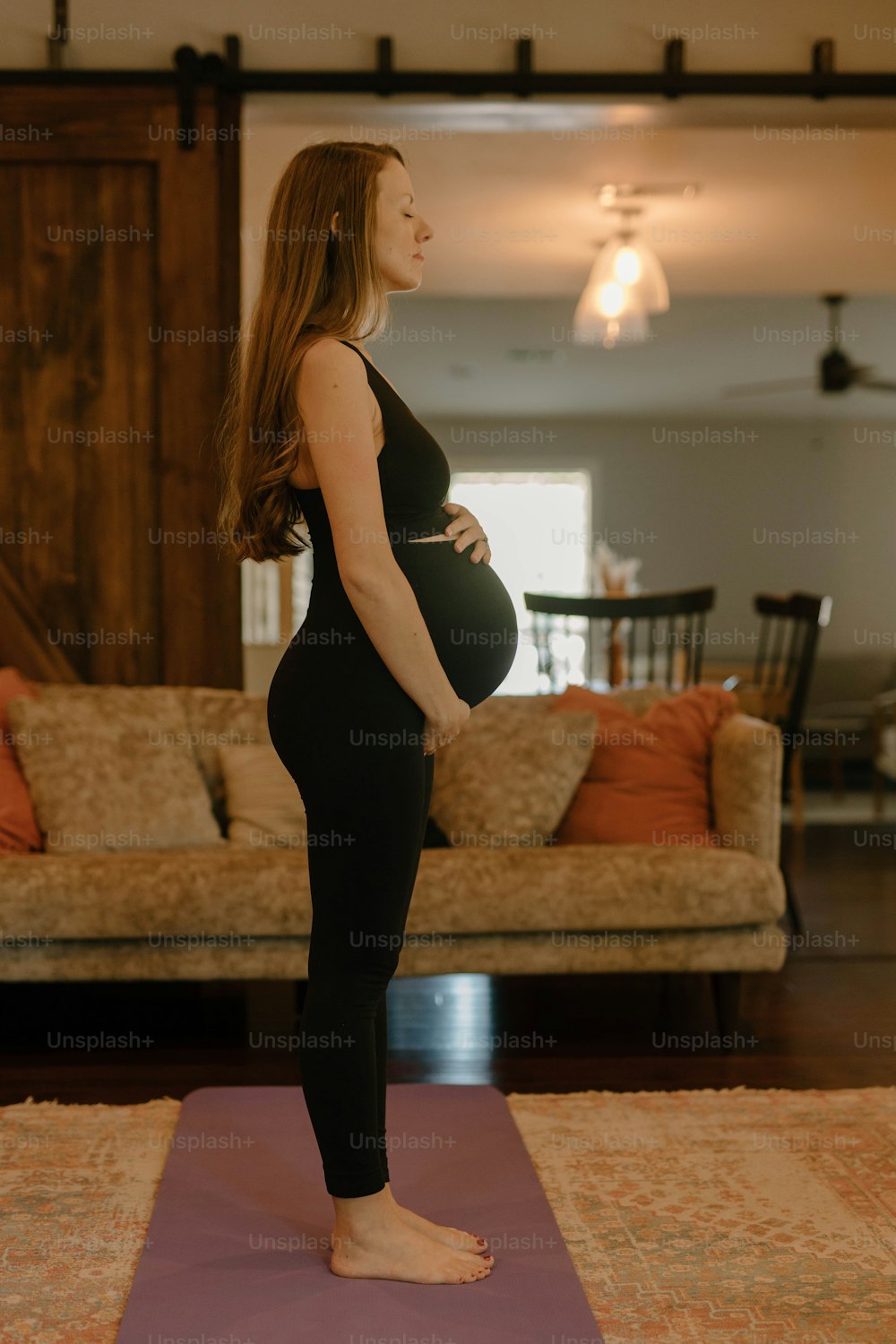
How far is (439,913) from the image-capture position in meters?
2.68

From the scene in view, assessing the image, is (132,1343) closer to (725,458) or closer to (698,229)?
(698,229)

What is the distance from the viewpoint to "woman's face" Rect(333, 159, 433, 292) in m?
1.59

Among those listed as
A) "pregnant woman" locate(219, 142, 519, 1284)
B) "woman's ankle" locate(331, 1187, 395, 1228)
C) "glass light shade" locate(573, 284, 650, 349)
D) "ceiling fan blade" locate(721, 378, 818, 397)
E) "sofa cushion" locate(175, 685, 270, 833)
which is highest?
"glass light shade" locate(573, 284, 650, 349)

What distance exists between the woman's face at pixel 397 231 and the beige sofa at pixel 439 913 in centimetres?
140

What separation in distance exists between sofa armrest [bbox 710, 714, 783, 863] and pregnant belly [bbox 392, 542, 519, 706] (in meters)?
1.39

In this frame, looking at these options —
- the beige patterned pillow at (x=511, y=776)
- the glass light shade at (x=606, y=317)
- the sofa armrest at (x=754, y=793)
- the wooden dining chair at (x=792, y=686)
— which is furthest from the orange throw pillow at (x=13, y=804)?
the glass light shade at (x=606, y=317)

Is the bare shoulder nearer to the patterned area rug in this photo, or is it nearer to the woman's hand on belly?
the woman's hand on belly

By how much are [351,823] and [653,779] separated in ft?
5.57

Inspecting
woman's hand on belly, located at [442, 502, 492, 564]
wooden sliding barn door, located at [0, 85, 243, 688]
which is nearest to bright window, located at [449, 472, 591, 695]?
wooden sliding barn door, located at [0, 85, 243, 688]

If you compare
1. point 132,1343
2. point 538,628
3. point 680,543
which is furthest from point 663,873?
point 680,543

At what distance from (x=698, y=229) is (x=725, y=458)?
5253mm

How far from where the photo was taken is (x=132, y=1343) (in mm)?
1499

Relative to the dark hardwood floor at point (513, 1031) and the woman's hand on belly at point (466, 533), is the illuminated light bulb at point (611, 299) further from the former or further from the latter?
the woman's hand on belly at point (466, 533)

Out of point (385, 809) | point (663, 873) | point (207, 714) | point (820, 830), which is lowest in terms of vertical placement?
point (820, 830)
